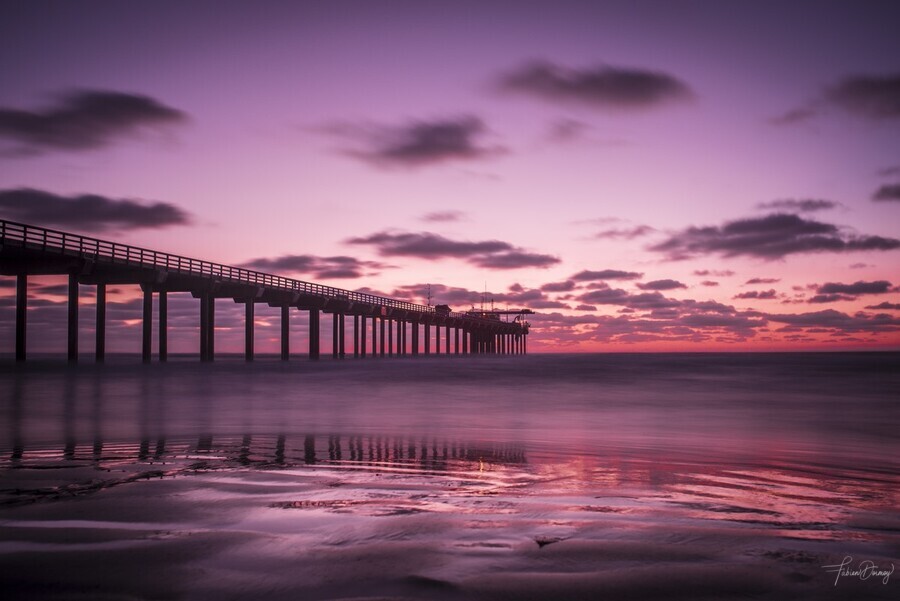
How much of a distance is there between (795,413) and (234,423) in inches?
510

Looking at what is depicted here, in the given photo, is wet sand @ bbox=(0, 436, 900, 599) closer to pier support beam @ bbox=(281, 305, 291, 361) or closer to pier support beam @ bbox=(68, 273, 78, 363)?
pier support beam @ bbox=(68, 273, 78, 363)

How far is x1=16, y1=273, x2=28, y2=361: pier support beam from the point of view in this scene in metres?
31.5

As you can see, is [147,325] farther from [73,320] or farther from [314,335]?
[314,335]

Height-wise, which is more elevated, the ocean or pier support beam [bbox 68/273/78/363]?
pier support beam [bbox 68/273/78/363]

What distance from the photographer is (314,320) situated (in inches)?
2448

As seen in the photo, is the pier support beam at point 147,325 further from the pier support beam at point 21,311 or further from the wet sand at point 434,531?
the wet sand at point 434,531

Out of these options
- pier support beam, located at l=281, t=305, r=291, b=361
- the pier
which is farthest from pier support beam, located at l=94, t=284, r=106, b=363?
pier support beam, located at l=281, t=305, r=291, b=361

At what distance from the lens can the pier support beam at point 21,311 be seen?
1241 inches

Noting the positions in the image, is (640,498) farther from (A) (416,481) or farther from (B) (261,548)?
(B) (261,548)

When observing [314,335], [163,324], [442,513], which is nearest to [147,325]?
[163,324]

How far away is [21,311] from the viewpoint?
31.7m

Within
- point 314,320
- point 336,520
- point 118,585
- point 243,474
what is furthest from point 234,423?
point 314,320

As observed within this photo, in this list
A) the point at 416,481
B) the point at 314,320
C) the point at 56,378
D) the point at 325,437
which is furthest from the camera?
the point at 314,320

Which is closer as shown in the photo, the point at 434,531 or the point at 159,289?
the point at 434,531
